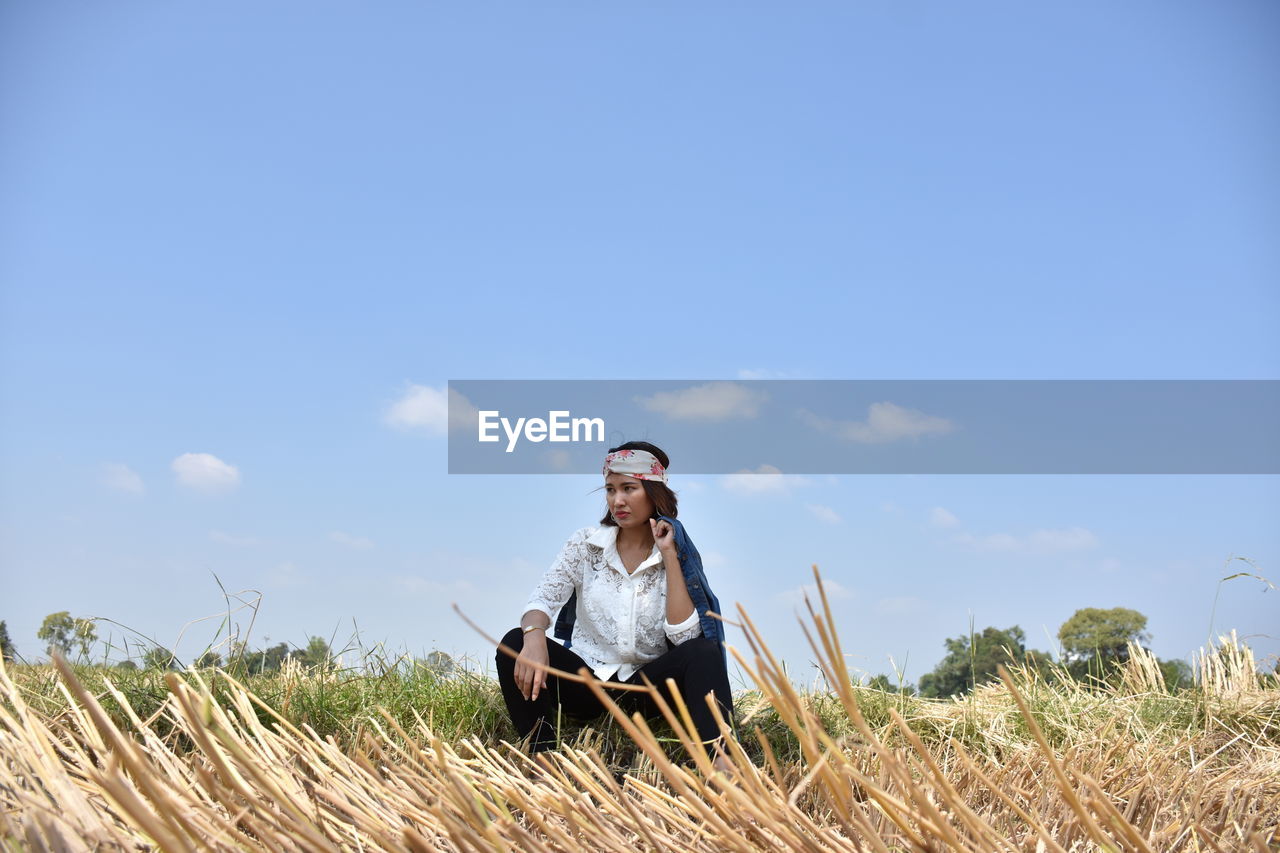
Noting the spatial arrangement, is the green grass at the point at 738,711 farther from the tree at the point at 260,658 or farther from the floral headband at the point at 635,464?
the floral headband at the point at 635,464

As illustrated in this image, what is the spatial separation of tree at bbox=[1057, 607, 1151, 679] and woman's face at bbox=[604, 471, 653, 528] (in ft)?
9.01

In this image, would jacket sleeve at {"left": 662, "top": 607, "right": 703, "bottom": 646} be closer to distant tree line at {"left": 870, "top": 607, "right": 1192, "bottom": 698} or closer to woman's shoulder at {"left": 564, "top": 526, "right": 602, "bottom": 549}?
woman's shoulder at {"left": 564, "top": 526, "right": 602, "bottom": 549}

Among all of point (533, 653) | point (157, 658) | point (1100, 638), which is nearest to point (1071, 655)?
point (1100, 638)

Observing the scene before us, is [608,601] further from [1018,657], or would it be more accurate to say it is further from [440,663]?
[1018,657]

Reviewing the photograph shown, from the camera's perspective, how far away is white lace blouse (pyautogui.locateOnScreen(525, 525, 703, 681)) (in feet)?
12.4

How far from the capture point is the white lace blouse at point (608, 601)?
3.78 metres

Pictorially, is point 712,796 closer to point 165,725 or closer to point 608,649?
point 165,725

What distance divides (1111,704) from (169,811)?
13.8ft

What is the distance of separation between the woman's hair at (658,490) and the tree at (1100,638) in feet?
8.60

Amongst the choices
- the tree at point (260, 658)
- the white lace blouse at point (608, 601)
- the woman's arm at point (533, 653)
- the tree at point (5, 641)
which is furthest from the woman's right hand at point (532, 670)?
the tree at point (5, 641)

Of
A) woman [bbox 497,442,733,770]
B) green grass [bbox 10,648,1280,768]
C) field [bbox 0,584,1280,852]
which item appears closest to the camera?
field [bbox 0,584,1280,852]

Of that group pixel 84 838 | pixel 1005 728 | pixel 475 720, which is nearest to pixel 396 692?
pixel 475 720

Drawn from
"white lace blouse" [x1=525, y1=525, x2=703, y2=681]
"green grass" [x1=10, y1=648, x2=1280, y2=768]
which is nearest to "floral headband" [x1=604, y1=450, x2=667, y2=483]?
"white lace blouse" [x1=525, y1=525, x2=703, y2=681]

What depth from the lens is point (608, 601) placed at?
12.7 feet
